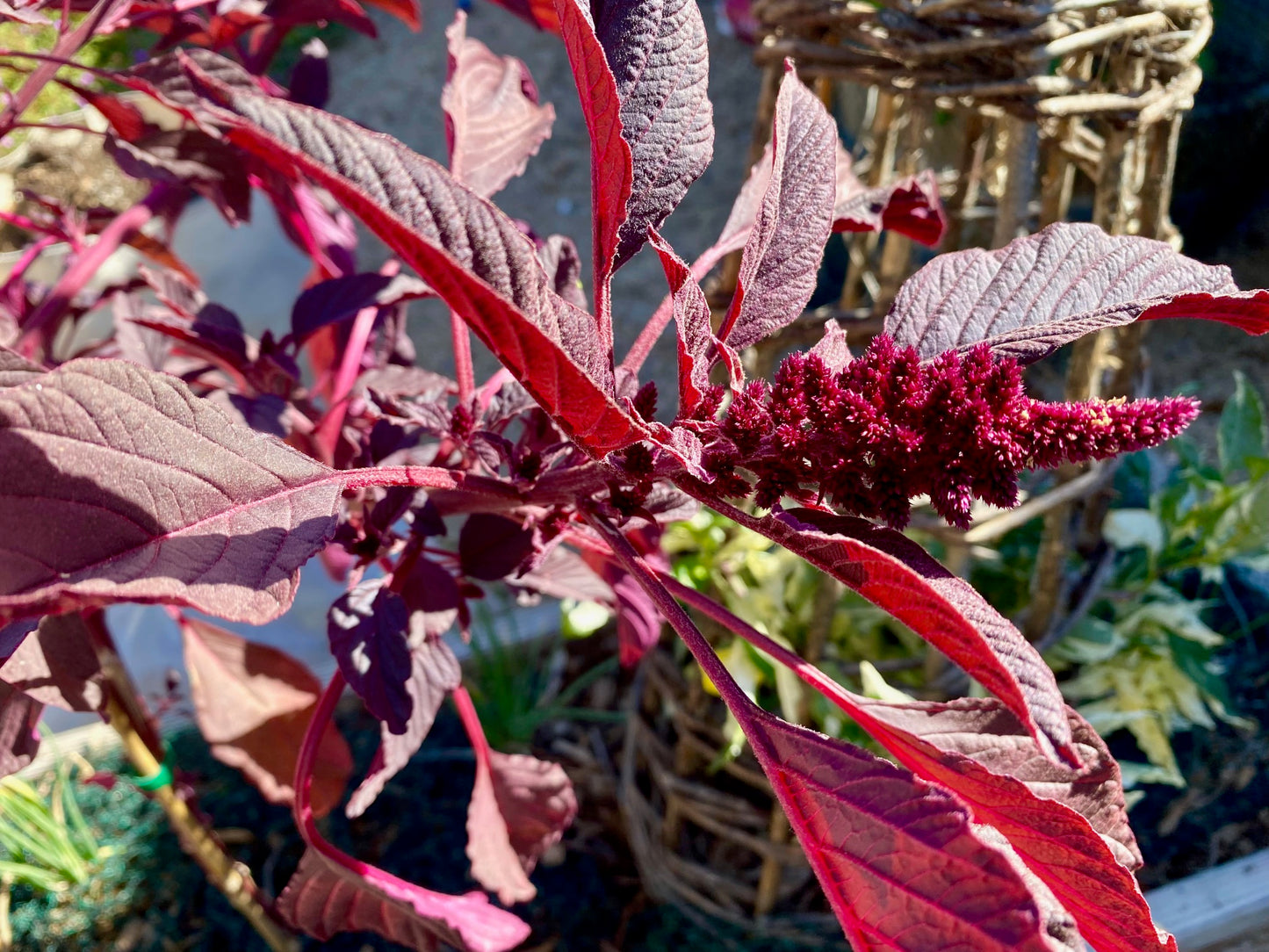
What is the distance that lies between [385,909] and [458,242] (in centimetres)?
47

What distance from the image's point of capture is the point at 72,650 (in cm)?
53

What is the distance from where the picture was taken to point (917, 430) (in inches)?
13.5

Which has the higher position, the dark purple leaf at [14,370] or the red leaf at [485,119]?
the red leaf at [485,119]

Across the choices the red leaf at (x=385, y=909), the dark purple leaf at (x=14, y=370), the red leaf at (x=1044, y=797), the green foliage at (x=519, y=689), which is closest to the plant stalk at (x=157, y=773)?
the red leaf at (x=385, y=909)

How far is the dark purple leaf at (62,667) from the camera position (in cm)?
50

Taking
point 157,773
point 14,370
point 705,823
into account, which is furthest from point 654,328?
point 705,823

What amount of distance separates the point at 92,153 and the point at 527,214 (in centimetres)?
116

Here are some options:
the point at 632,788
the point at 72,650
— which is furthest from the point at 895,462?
the point at 632,788

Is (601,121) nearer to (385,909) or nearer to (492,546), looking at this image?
(492,546)

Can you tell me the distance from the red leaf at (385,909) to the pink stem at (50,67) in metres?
0.48

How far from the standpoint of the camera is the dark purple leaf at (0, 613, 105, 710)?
1.63ft

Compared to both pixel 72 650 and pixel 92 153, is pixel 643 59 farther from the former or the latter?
pixel 92 153

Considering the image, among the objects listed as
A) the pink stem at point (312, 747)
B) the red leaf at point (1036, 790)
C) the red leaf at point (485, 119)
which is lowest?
the pink stem at point (312, 747)

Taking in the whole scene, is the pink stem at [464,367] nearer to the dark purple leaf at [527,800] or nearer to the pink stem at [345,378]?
the pink stem at [345,378]
